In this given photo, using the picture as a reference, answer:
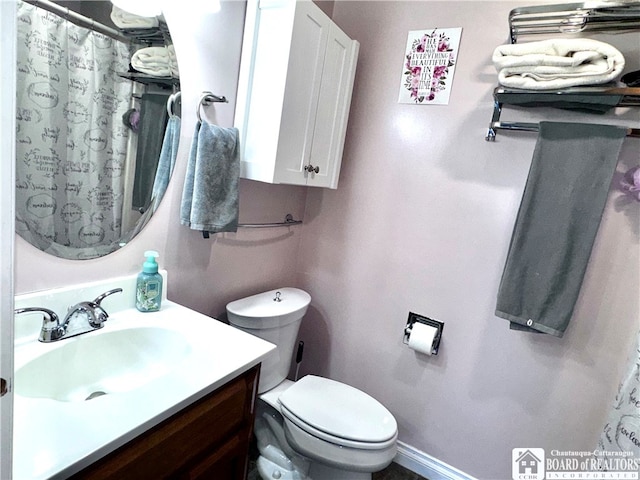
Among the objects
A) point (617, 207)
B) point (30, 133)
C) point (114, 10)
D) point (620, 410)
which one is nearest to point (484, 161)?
point (617, 207)

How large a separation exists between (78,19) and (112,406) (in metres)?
0.91

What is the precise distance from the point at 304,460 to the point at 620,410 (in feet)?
3.81

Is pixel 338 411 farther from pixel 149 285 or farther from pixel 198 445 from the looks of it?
pixel 149 285

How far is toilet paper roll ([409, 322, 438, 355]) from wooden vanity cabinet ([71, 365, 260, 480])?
819 millimetres

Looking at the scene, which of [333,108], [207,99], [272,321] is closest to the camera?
[207,99]

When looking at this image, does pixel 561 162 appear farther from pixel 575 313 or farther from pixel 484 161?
pixel 575 313

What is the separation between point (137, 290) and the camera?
1.13 metres

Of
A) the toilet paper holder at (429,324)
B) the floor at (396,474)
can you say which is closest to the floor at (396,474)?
the floor at (396,474)

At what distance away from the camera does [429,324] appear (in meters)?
1.63

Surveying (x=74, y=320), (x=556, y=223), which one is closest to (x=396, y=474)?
(x=556, y=223)

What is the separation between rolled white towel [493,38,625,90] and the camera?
3.55 feet

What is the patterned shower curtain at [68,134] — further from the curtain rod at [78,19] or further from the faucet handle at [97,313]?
the faucet handle at [97,313]

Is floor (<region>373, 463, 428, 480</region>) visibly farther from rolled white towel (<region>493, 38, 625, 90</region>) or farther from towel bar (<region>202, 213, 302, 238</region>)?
rolled white towel (<region>493, 38, 625, 90</region>)

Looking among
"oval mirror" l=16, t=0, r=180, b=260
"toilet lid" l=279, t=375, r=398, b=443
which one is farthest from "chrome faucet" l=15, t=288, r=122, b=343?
"toilet lid" l=279, t=375, r=398, b=443
